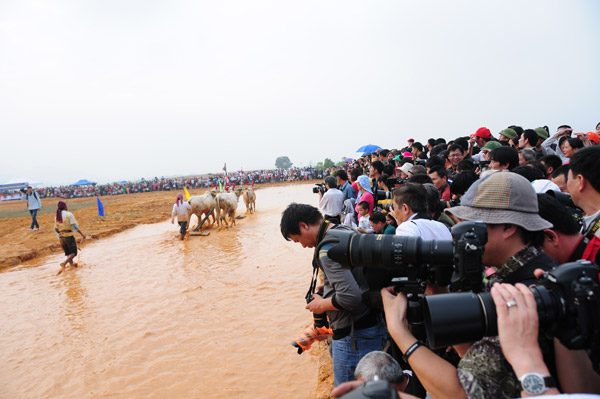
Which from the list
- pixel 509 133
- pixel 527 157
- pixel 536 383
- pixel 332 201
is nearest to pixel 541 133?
pixel 509 133

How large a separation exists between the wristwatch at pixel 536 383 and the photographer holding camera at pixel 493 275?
15 cm

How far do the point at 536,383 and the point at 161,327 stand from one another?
635cm

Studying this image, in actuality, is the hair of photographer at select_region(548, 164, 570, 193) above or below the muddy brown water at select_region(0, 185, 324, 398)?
above

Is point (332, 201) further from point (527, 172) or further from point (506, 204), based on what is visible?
point (506, 204)

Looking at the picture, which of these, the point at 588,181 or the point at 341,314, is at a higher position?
the point at 588,181

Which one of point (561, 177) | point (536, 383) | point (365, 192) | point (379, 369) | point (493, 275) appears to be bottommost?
point (379, 369)

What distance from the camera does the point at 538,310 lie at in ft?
3.25

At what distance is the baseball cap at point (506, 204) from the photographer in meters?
1.34

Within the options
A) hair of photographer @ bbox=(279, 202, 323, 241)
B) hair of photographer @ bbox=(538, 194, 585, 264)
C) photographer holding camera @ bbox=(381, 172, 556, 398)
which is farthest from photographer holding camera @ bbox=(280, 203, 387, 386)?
hair of photographer @ bbox=(538, 194, 585, 264)

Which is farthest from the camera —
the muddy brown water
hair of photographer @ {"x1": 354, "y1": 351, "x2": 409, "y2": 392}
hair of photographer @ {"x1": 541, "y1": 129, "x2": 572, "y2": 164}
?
hair of photographer @ {"x1": 541, "y1": 129, "x2": 572, "y2": 164}

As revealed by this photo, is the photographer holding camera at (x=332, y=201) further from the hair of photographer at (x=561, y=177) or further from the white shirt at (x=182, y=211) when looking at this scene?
the white shirt at (x=182, y=211)

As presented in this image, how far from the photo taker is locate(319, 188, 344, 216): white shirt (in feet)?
22.5

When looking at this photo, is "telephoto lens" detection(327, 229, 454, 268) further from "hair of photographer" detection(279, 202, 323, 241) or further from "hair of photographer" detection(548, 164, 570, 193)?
"hair of photographer" detection(548, 164, 570, 193)

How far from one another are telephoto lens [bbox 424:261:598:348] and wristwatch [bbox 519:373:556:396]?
0.12 meters
